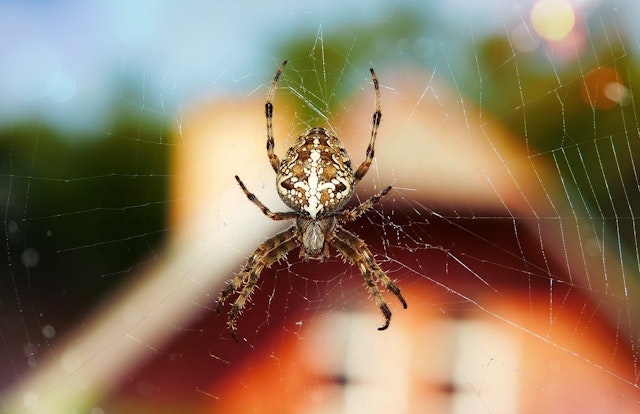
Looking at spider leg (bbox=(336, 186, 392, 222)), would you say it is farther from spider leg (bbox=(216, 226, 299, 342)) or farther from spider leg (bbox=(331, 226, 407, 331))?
spider leg (bbox=(216, 226, 299, 342))

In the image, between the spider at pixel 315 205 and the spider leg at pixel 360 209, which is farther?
the spider at pixel 315 205

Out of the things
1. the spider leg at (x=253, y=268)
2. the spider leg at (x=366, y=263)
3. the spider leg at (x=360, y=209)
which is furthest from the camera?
the spider leg at (x=253, y=268)

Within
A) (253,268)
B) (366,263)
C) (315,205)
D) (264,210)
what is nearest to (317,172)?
(315,205)

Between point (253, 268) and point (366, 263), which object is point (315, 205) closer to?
point (366, 263)

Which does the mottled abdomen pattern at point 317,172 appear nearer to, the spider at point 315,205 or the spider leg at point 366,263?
the spider at point 315,205

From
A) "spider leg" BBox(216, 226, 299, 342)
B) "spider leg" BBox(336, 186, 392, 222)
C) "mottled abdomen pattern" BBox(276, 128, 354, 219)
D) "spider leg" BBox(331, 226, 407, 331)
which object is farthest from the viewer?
"spider leg" BBox(216, 226, 299, 342)

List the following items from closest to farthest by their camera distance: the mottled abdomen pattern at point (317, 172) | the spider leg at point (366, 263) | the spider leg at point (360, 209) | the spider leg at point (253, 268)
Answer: the spider leg at point (360, 209), the mottled abdomen pattern at point (317, 172), the spider leg at point (366, 263), the spider leg at point (253, 268)

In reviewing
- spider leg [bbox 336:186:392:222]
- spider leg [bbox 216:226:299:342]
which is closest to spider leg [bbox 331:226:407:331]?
spider leg [bbox 336:186:392:222]

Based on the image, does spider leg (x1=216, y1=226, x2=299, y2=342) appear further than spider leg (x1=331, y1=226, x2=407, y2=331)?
Yes

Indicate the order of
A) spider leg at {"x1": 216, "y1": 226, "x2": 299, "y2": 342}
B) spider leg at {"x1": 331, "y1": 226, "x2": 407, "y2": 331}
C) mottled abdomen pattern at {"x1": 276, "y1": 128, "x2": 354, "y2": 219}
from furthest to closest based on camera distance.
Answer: spider leg at {"x1": 216, "y1": 226, "x2": 299, "y2": 342} → spider leg at {"x1": 331, "y1": 226, "x2": 407, "y2": 331} → mottled abdomen pattern at {"x1": 276, "y1": 128, "x2": 354, "y2": 219}

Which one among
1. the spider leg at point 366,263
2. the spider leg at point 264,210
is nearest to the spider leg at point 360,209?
the spider leg at point 366,263

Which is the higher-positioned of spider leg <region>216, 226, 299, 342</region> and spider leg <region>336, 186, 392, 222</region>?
spider leg <region>336, 186, 392, 222</region>
